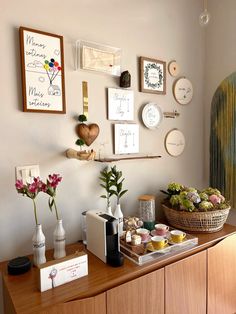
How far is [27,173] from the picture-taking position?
1.20 meters

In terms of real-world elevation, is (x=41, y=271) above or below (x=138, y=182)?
below

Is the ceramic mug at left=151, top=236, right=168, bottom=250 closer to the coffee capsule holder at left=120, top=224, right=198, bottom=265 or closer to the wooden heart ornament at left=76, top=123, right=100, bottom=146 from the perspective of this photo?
the coffee capsule holder at left=120, top=224, right=198, bottom=265

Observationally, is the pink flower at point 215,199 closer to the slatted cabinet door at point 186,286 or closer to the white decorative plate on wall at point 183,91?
the slatted cabinet door at point 186,286

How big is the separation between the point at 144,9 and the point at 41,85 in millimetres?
903

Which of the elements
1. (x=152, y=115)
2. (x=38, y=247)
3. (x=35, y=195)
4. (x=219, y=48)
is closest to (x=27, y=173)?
(x=35, y=195)

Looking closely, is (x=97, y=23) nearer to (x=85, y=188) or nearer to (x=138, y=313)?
(x=85, y=188)

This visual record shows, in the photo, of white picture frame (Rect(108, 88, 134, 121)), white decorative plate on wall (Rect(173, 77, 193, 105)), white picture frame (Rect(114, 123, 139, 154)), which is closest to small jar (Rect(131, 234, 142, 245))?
white picture frame (Rect(114, 123, 139, 154))

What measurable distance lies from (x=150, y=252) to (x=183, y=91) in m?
1.21

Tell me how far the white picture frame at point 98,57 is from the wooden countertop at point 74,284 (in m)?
1.01

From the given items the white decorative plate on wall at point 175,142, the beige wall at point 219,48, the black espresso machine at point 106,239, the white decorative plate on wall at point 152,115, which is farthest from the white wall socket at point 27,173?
the beige wall at point 219,48

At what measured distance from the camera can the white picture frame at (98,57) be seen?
52.2 inches

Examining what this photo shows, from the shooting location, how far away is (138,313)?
1.04 meters

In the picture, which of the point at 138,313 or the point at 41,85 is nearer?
the point at 138,313

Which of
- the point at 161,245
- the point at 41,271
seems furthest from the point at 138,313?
the point at 41,271
